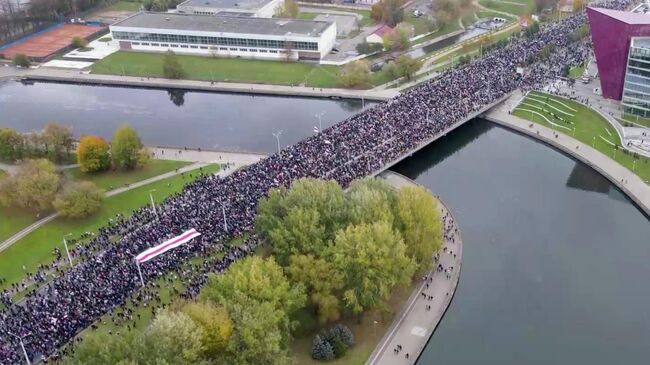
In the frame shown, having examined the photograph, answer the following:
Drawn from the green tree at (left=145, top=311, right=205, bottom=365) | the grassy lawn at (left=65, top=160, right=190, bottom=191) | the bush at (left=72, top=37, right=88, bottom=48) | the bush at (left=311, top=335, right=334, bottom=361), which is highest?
the bush at (left=72, top=37, right=88, bottom=48)

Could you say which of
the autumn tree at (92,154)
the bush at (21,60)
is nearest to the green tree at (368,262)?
the autumn tree at (92,154)

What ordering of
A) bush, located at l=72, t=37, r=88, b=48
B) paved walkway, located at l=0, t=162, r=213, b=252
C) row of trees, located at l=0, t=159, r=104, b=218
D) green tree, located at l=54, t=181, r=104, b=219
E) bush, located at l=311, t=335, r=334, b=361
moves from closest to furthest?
bush, located at l=311, t=335, r=334, b=361 → paved walkway, located at l=0, t=162, r=213, b=252 → green tree, located at l=54, t=181, r=104, b=219 → row of trees, located at l=0, t=159, r=104, b=218 → bush, located at l=72, t=37, r=88, b=48

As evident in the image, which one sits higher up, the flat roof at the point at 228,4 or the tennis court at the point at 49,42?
the flat roof at the point at 228,4

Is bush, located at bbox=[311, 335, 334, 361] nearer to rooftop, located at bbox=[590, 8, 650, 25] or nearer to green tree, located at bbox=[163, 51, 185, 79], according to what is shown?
rooftop, located at bbox=[590, 8, 650, 25]

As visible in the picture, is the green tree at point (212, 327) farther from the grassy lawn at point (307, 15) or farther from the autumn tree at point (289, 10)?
the grassy lawn at point (307, 15)

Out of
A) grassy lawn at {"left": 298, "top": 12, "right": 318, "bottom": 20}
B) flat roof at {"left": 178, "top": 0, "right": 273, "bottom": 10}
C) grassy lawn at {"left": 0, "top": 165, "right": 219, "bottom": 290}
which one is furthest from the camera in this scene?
grassy lawn at {"left": 298, "top": 12, "right": 318, "bottom": 20}

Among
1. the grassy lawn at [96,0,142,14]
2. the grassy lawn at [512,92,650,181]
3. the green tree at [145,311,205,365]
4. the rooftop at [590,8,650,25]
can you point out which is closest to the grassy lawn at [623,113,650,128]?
the grassy lawn at [512,92,650,181]

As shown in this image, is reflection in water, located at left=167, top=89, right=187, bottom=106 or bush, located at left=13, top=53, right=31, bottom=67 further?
bush, located at left=13, top=53, right=31, bottom=67
